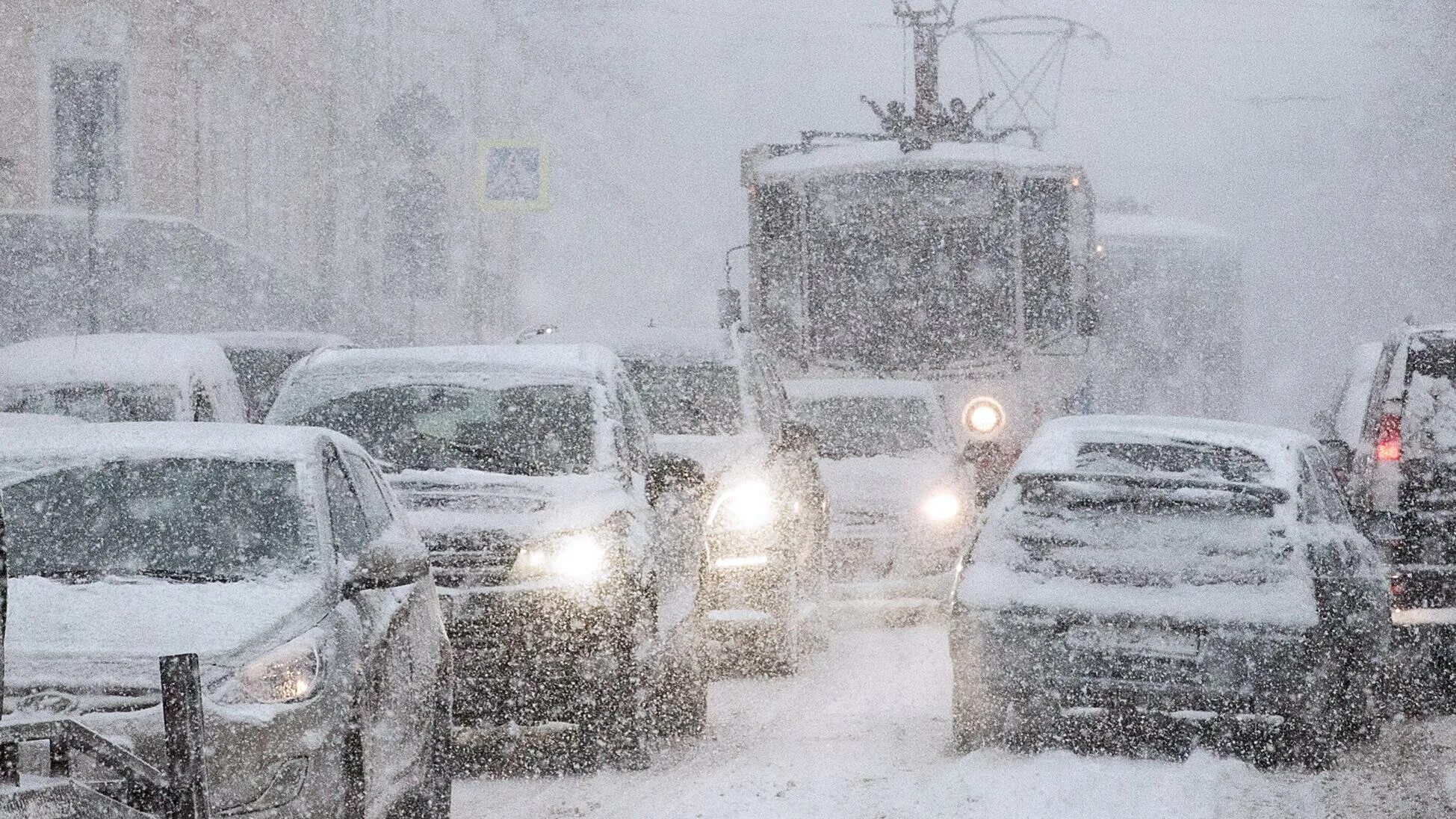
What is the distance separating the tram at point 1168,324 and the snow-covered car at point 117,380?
17097 millimetres

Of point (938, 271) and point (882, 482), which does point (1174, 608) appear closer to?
point (882, 482)

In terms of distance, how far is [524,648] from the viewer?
8.69m

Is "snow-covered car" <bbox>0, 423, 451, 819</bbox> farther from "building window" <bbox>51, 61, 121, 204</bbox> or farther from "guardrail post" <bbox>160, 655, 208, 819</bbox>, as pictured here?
"building window" <bbox>51, 61, 121, 204</bbox>

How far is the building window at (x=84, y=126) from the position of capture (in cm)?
3278

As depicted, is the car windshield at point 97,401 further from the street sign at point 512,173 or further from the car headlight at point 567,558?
the street sign at point 512,173

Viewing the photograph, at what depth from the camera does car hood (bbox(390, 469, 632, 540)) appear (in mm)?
8852

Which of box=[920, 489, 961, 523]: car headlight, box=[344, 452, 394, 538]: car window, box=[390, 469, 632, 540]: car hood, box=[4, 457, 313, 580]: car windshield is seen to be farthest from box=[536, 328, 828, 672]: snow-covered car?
box=[4, 457, 313, 580]: car windshield

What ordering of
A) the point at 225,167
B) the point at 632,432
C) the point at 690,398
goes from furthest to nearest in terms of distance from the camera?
the point at 225,167 → the point at 690,398 → the point at 632,432

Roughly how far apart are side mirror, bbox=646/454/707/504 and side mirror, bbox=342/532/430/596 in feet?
9.81

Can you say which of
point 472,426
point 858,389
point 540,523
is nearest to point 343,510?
point 540,523

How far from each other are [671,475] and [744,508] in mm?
1911

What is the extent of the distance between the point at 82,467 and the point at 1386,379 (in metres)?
7.67

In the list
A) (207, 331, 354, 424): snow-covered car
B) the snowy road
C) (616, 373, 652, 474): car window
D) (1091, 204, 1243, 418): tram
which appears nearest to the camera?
the snowy road

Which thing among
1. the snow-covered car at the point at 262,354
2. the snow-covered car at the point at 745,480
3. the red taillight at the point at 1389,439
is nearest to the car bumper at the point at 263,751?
the snow-covered car at the point at 745,480
